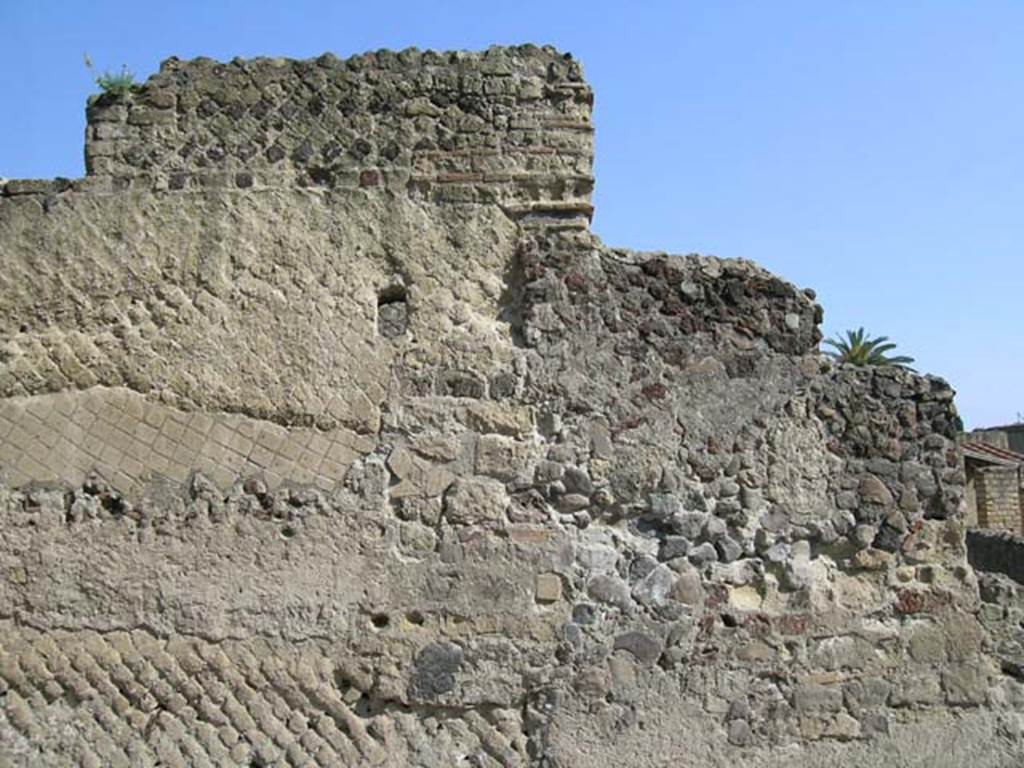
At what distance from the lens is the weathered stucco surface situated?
4.23 metres

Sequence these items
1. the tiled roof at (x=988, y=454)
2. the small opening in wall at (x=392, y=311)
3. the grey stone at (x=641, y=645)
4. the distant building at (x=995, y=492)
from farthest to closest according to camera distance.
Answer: the tiled roof at (x=988, y=454) < the distant building at (x=995, y=492) < the small opening in wall at (x=392, y=311) < the grey stone at (x=641, y=645)

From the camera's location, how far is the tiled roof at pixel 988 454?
14406 millimetres

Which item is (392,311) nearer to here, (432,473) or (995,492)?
(432,473)

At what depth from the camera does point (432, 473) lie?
4.38 m

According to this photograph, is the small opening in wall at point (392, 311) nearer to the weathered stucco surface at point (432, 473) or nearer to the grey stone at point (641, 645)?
the weathered stucco surface at point (432, 473)

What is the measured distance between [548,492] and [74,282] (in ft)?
7.24

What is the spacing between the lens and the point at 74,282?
4422 mm

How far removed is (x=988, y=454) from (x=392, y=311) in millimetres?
13084

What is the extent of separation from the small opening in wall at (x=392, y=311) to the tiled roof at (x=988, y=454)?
12.0m

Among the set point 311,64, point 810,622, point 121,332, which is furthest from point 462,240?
point 810,622

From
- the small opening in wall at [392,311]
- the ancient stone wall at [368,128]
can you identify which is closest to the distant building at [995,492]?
the ancient stone wall at [368,128]

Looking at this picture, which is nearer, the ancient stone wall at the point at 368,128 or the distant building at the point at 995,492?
the ancient stone wall at the point at 368,128

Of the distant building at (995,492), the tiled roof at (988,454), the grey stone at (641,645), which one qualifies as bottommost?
the grey stone at (641,645)

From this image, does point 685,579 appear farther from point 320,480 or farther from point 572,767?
point 320,480
